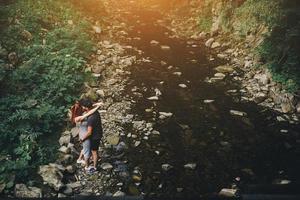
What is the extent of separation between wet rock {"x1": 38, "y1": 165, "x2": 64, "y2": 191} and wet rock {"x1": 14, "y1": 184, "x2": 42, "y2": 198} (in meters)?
0.29

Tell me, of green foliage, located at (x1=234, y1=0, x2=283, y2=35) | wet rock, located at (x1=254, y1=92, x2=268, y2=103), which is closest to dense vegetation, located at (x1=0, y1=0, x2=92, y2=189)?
wet rock, located at (x1=254, y1=92, x2=268, y2=103)

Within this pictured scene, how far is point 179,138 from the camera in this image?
9.05 metres

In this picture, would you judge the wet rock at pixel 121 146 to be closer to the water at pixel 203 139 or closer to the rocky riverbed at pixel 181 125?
the rocky riverbed at pixel 181 125

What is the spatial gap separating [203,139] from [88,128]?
2960 mm

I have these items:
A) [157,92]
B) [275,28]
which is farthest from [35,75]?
[275,28]

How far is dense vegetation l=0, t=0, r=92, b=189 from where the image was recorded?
8.12 meters

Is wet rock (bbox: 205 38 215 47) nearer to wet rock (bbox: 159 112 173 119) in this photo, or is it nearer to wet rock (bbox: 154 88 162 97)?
wet rock (bbox: 154 88 162 97)

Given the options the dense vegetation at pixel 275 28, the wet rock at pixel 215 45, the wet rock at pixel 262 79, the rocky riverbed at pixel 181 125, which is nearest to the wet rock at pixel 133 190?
the rocky riverbed at pixel 181 125

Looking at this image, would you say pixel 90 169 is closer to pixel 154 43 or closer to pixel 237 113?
pixel 237 113

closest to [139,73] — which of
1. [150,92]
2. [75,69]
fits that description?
[150,92]

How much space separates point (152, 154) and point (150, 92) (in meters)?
3.11

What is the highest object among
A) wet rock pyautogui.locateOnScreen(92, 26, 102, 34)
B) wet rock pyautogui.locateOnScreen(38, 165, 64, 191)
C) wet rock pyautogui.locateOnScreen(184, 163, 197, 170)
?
wet rock pyautogui.locateOnScreen(92, 26, 102, 34)

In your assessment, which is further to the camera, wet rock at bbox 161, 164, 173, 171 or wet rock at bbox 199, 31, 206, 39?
wet rock at bbox 199, 31, 206, 39

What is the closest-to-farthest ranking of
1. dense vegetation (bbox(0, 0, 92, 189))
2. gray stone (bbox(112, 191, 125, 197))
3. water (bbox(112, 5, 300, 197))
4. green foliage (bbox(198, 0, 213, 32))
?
1. gray stone (bbox(112, 191, 125, 197))
2. water (bbox(112, 5, 300, 197))
3. dense vegetation (bbox(0, 0, 92, 189))
4. green foliage (bbox(198, 0, 213, 32))
